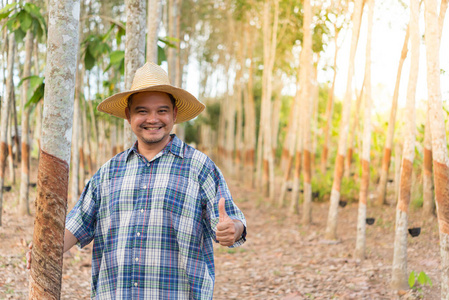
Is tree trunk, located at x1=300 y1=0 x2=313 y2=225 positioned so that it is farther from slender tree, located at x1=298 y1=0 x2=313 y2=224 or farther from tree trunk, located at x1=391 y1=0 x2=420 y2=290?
tree trunk, located at x1=391 y1=0 x2=420 y2=290

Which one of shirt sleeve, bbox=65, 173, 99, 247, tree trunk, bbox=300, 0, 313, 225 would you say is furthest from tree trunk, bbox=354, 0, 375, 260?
shirt sleeve, bbox=65, 173, 99, 247

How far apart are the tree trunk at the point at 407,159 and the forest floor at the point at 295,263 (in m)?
0.22

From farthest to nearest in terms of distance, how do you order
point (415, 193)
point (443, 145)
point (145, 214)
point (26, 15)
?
1. point (415, 193)
2. point (26, 15)
3. point (443, 145)
4. point (145, 214)

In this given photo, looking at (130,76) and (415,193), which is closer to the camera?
(130,76)

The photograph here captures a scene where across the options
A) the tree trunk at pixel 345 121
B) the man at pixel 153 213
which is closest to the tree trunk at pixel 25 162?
the tree trunk at pixel 345 121

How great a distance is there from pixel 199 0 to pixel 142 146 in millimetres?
17013

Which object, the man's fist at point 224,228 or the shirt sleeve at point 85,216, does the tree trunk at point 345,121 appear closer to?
the shirt sleeve at point 85,216

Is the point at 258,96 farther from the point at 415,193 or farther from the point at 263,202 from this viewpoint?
the point at 415,193

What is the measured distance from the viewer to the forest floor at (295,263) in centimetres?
525

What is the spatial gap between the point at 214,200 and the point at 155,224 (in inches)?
11.4

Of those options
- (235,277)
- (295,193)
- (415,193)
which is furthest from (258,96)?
(235,277)

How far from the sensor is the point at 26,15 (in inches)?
201

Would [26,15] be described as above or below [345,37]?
below

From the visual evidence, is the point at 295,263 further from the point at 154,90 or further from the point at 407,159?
the point at 154,90
